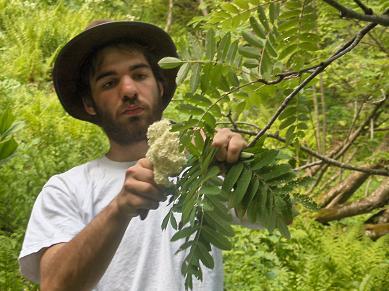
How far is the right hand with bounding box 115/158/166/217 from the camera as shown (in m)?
1.27

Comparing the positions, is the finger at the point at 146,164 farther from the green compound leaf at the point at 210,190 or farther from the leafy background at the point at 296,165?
the leafy background at the point at 296,165

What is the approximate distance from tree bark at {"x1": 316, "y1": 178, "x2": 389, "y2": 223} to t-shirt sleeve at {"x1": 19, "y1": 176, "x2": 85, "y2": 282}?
7.91ft

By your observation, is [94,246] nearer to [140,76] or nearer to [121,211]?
[121,211]

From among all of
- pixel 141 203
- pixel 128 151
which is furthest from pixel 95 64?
pixel 141 203

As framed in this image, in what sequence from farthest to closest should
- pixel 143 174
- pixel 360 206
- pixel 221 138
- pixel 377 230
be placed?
1. pixel 377 230
2. pixel 360 206
3. pixel 143 174
4. pixel 221 138

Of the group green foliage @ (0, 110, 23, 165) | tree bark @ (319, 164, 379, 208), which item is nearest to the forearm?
green foliage @ (0, 110, 23, 165)

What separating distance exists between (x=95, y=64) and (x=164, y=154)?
0.88m

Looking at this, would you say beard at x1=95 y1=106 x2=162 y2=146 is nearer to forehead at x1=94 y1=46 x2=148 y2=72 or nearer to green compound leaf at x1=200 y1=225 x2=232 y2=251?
forehead at x1=94 y1=46 x2=148 y2=72

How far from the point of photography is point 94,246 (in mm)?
1532

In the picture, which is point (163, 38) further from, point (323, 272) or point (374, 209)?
point (374, 209)

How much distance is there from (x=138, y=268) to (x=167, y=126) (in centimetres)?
69

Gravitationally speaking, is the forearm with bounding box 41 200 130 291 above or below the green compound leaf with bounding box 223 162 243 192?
below

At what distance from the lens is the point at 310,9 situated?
118 cm

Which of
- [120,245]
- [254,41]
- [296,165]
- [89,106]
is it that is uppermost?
[254,41]
